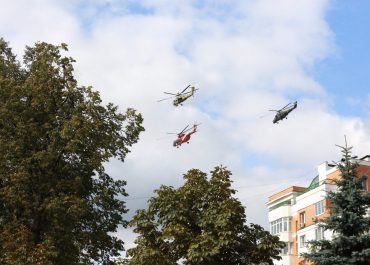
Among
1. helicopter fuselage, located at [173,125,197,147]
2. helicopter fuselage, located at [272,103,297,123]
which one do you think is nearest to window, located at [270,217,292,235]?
helicopter fuselage, located at [272,103,297,123]

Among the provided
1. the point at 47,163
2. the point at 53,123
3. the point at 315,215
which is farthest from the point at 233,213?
the point at 315,215

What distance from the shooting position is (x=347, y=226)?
22656 millimetres

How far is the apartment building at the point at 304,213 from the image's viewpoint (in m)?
47.8

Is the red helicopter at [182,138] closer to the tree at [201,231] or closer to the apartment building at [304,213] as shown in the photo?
the apartment building at [304,213]

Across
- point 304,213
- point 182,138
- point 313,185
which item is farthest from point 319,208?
point 182,138

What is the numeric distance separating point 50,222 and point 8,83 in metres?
9.12

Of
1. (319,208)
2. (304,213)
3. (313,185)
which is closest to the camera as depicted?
(319,208)

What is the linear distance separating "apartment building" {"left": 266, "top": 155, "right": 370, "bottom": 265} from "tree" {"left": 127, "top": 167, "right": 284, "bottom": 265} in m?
25.4

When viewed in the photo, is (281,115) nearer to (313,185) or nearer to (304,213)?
(313,185)

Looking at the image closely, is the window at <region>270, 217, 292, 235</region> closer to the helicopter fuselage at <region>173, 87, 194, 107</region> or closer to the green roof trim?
the green roof trim

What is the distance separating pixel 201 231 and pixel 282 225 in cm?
3447

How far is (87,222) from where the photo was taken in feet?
106

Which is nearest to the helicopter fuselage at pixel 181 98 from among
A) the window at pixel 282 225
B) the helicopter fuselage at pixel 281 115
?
the helicopter fuselage at pixel 281 115

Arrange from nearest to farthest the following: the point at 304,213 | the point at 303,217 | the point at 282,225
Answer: the point at 304,213 → the point at 303,217 → the point at 282,225
